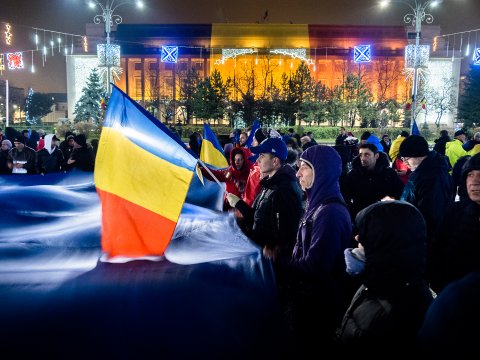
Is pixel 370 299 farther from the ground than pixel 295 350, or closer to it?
farther from the ground

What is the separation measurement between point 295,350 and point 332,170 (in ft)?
3.61

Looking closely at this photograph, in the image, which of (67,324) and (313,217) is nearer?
(67,324)

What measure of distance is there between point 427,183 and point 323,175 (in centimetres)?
187

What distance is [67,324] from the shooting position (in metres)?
2.79

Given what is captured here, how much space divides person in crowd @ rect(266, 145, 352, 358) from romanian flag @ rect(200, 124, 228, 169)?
6730 mm

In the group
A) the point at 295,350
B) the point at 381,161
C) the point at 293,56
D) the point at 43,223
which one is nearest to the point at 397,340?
the point at 295,350

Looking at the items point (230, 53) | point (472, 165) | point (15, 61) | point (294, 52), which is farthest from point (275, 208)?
point (230, 53)

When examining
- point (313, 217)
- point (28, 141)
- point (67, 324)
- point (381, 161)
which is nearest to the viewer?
point (67, 324)

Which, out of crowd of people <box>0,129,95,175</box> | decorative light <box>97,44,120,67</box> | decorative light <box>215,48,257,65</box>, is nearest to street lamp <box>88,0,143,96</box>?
decorative light <box>97,44,120,67</box>

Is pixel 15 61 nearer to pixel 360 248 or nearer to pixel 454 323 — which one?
pixel 360 248

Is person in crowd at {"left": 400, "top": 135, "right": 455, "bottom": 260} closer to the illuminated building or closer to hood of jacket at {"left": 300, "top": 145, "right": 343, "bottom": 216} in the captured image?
hood of jacket at {"left": 300, "top": 145, "right": 343, "bottom": 216}

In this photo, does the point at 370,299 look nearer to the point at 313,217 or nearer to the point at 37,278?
the point at 313,217

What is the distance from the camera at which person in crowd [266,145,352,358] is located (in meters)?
2.92

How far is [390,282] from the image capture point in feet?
7.85
